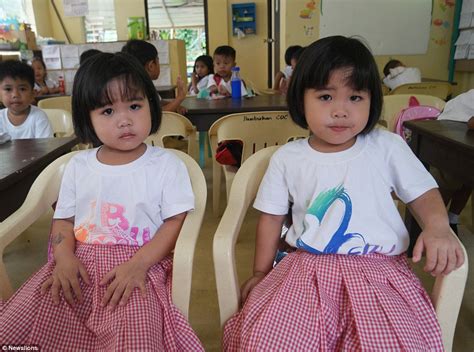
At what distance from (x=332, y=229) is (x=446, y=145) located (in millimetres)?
686

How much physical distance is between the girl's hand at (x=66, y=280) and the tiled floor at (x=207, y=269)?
592mm

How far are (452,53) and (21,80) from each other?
4611 mm

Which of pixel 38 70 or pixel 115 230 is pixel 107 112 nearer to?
pixel 115 230

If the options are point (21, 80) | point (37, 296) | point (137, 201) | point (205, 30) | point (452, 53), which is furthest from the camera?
point (205, 30)

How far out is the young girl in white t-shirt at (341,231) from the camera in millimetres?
780

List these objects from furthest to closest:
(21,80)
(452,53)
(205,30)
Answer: (205,30)
(452,53)
(21,80)

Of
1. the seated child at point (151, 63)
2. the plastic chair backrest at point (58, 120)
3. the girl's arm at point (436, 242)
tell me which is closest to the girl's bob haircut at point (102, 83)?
the girl's arm at point (436, 242)

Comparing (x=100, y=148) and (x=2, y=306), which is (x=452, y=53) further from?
(x=2, y=306)

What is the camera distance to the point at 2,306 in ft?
A: 2.92

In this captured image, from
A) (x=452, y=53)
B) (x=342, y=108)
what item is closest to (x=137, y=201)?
(x=342, y=108)

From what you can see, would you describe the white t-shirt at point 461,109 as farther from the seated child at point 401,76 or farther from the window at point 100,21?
the window at point 100,21

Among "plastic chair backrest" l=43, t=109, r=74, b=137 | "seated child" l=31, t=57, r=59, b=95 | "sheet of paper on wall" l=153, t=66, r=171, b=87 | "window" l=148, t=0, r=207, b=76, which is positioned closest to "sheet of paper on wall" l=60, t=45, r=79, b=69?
"seated child" l=31, t=57, r=59, b=95

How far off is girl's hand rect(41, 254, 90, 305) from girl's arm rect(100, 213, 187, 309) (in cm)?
6

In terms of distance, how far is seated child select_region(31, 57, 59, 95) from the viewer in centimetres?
452
